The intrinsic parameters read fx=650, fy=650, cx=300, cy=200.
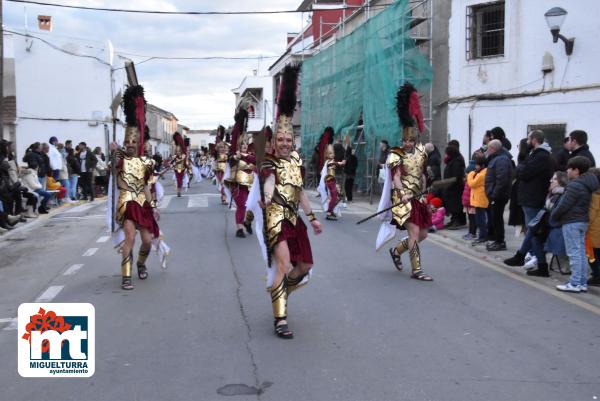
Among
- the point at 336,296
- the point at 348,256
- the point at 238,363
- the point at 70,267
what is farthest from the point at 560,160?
the point at 70,267

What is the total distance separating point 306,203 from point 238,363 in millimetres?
1836

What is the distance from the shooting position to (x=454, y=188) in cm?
1331

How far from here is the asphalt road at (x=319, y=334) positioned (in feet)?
15.0

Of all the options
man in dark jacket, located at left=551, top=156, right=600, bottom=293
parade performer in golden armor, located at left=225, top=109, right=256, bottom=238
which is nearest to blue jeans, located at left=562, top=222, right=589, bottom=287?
man in dark jacket, located at left=551, top=156, right=600, bottom=293

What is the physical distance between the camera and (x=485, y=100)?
17297mm

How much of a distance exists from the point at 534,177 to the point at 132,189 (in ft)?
17.6

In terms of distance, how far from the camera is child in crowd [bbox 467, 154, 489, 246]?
11.3 meters

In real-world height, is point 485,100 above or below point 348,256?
above

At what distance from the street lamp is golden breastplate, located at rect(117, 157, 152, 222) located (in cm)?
1083

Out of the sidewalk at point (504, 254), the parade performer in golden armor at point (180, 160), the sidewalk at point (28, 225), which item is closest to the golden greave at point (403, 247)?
the sidewalk at point (504, 254)

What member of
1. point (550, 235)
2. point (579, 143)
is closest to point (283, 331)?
point (550, 235)

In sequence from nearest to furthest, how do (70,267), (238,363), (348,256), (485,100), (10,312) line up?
1. (238,363)
2. (10,312)
3. (70,267)
4. (348,256)
5. (485,100)

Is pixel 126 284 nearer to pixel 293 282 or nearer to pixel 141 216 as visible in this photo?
pixel 141 216

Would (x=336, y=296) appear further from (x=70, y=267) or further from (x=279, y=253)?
(x=70, y=267)
